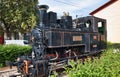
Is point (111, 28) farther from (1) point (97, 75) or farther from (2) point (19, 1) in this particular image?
(1) point (97, 75)

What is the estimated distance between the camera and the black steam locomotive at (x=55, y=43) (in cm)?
875

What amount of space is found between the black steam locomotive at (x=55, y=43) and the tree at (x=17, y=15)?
50.0ft

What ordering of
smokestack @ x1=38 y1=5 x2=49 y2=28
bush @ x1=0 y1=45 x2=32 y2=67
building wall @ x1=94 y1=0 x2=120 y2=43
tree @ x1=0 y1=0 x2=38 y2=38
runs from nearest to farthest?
smokestack @ x1=38 y1=5 x2=49 y2=28, bush @ x1=0 y1=45 x2=32 y2=67, tree @ x1=0 y1=0 x2=38 y2=38, building wall @ x1=94 y1=0 x2=120 y2=43

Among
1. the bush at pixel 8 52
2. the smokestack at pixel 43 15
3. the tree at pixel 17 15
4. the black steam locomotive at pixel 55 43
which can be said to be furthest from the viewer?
the tree at pixel 17 15

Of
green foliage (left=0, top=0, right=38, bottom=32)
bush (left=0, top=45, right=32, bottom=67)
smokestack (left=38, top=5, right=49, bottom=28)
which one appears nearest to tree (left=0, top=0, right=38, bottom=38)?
green foliage (left=0, top=0, right=38, bottom=32)

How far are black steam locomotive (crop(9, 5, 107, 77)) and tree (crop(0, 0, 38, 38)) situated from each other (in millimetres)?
15227

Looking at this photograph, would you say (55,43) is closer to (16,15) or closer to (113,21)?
(16,15)

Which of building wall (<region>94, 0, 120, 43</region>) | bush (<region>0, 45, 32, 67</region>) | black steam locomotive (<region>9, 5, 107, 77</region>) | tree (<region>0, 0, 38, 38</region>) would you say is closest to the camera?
black steam locomotive (<region>9, 5, 107, 77</region>)

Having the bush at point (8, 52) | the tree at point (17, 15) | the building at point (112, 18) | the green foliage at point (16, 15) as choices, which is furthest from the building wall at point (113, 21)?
Result: the bush at point (8, 52)

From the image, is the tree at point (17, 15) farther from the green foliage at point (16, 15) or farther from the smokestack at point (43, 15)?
the smokestack at point (43, 15)

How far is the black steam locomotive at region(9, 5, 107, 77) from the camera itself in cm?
875

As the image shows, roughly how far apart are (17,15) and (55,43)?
18405 millimetres

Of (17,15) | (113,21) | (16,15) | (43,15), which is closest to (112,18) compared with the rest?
(113,21)

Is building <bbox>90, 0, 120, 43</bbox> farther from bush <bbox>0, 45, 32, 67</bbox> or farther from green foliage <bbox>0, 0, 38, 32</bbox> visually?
bush <bbox>0, 45, 32, 67</bbox>
